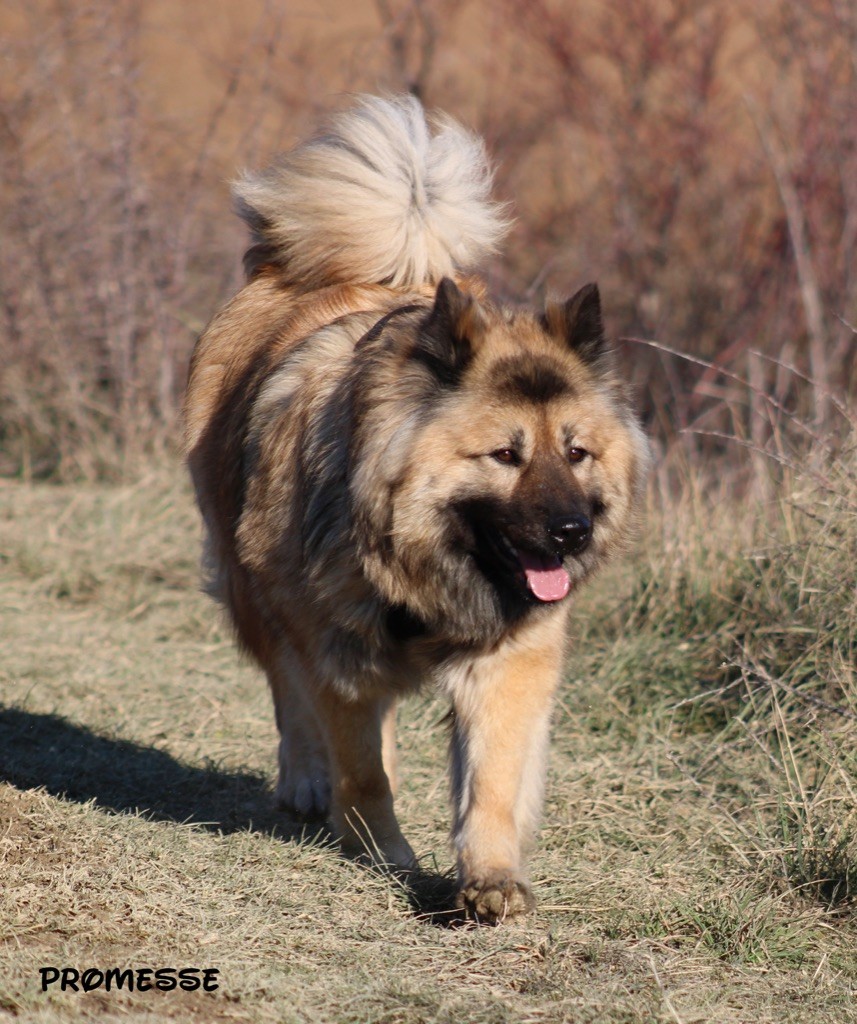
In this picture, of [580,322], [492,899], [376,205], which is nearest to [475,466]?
[580,322]

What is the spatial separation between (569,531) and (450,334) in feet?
1.91

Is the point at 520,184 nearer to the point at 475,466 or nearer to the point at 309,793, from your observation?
the point at 309,793

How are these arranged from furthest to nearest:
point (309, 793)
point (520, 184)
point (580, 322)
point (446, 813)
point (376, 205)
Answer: point (520, 184) < point (376, 205) < point (446, 813) < point (309, 793) < point (580, 322)

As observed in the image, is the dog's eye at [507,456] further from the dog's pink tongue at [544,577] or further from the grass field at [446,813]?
the grass field at [446,813]

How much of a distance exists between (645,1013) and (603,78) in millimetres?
9148

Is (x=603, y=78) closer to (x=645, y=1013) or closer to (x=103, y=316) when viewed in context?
(x=103, y=316)

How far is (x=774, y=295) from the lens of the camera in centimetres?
973

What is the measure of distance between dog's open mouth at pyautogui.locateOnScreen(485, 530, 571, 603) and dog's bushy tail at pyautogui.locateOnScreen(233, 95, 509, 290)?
1293 mm

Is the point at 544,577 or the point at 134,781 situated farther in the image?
the point at 134,781

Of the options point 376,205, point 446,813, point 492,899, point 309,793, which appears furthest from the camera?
point 376,205

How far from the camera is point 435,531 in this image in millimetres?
3375

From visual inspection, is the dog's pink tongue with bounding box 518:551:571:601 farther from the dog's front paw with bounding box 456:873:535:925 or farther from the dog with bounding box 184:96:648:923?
the dog's front paw with bounding box 456:873:535:925

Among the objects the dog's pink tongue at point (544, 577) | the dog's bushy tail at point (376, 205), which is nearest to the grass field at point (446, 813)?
the dog's pink tongue at point (544, 577)

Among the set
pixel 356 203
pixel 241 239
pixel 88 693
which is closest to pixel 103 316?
pixel 241 239
